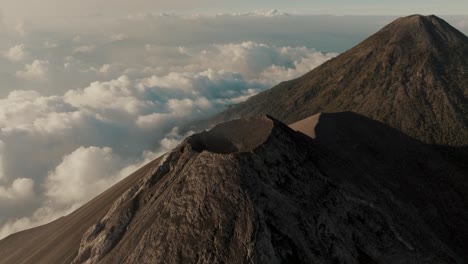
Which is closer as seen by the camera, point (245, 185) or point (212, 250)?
point (212, 250)

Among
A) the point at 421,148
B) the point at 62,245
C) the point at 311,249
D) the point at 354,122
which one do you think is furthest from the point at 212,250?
the point at 421,148

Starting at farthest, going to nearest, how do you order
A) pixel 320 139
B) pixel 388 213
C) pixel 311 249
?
pixel 320 139 → pixel 388 213 → pixel 311 249

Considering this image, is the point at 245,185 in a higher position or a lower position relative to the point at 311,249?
higher

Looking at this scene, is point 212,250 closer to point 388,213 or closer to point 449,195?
point 388,213

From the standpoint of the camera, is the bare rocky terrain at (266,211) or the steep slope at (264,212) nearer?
the steep slope at (264,212)

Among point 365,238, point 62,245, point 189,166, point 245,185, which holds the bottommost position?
point 365,238

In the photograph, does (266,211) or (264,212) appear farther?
(266,211)

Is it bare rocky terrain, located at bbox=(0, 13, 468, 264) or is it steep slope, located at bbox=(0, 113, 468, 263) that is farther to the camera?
bare rocky terrain, located at bbox=(0, 13, 468, 264)

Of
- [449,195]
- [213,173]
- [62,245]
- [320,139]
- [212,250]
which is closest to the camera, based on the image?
[212,250]
